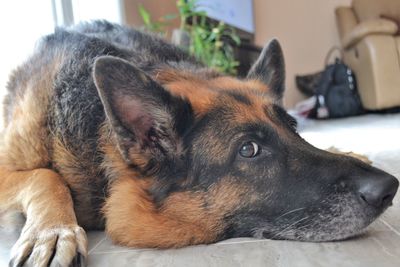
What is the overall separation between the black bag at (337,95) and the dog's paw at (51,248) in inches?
195

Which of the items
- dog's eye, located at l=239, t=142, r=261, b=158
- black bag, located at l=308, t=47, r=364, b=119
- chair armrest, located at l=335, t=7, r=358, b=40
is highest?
chair armrest, located at l=335, t=7, r=358, b=40

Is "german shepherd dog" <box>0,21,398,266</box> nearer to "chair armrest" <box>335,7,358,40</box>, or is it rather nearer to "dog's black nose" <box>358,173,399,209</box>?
"dog's black nose" <box>358,173,399,209</box>

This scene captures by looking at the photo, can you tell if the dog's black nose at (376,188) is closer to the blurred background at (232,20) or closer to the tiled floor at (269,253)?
the tiled floor at (269,253)

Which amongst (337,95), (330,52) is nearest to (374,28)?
(337,95)

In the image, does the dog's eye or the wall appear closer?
the dog's eye

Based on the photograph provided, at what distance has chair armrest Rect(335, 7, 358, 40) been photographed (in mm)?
6641

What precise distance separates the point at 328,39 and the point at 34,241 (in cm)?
691

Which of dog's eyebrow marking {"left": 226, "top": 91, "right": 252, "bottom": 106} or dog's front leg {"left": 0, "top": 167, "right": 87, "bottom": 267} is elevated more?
dog's eyebrow marking {"left": 226, "top": 91, "right": 252, "bottom": 106}

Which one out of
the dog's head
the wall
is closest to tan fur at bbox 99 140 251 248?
the dog's head

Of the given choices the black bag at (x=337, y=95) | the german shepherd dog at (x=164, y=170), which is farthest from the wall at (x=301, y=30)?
the german shepherd dog at (x=164, y=170)

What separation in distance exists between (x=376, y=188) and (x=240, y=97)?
1.56 ft

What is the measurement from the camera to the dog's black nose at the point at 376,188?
3.95 ft

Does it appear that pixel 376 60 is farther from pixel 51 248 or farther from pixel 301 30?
pixel 51 248

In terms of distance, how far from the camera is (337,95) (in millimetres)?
5945
